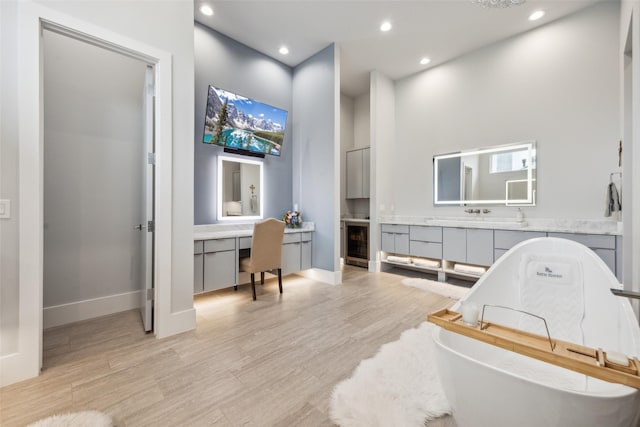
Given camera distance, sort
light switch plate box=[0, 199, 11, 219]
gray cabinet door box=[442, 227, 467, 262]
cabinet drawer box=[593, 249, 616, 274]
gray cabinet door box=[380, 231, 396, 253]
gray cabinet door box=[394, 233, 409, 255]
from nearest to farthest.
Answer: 1. light switch plate box=[0, 199, 11, 219]
2. cabinet drawer box=[593, 249, 616, 274]
3. gray cabinet door box=[442, 227, 467, 262]
4. gray cabinet door box=[394, 233, 409, 255]
5. gray cabinet door box=[380, 231, 396, 253]

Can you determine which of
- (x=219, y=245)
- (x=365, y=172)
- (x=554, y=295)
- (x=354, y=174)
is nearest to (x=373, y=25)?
(x=365, y=172)

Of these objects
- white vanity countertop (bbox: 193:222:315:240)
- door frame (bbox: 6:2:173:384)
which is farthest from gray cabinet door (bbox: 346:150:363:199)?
door frame (bbox: 6:2:173:384)

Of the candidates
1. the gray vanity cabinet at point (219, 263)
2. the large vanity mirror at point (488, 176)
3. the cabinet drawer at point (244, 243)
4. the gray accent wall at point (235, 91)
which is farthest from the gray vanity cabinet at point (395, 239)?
the gray vanity cabinet at point (219, 263)

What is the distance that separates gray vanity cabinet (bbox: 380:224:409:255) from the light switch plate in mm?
4302

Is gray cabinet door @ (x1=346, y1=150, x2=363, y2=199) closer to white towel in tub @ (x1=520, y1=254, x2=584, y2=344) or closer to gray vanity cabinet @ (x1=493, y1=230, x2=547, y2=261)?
gray vanity cabinet @ (x1=493, y1=230, x2=547, y2=261)

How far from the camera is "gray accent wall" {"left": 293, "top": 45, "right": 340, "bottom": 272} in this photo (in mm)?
3822

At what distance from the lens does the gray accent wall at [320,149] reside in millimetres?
3822

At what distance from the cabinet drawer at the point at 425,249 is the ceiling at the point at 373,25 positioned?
306 cm

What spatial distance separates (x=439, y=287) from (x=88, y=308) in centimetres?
419

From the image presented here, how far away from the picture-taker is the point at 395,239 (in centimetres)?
440

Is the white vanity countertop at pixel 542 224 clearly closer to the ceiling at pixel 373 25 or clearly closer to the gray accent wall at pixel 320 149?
the gray accent wall at pixel 320 149

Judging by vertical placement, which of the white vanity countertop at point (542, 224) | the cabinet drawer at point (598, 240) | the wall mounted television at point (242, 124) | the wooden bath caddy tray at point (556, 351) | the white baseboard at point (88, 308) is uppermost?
the wall mounted television at point (242, 124)

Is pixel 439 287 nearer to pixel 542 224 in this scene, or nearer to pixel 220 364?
pixel 542 224

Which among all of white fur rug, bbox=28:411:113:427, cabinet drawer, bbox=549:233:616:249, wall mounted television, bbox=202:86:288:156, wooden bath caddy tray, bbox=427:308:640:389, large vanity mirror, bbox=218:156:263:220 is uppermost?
wall mounted television, bbox=202:86:288:156
